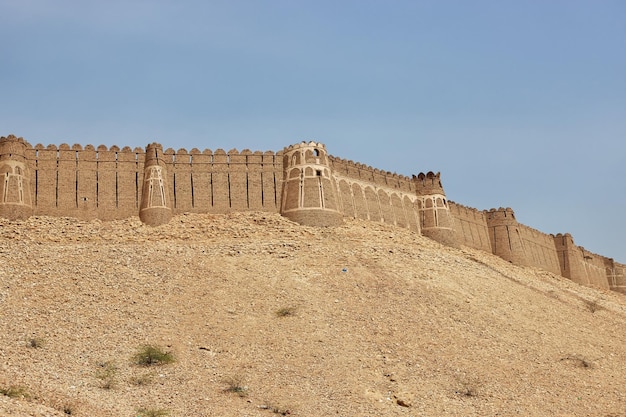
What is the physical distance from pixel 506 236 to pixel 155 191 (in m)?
26.8

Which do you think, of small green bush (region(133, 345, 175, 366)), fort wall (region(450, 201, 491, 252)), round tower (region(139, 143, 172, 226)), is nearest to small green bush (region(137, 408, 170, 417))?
small green bush (region(133, 345, 175, 366))

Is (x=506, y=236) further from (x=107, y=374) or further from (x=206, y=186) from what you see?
(x=107, y=374)

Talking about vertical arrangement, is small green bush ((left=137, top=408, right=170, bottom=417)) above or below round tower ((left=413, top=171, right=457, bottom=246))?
below

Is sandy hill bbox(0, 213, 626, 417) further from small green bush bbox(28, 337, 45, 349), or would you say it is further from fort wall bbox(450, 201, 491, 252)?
fort wall bbox(450, 201, 491, 252)

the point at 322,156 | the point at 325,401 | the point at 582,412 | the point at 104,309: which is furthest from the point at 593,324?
the point at 104,309

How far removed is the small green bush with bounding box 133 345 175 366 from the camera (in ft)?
79.4

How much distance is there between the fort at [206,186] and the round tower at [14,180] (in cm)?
4

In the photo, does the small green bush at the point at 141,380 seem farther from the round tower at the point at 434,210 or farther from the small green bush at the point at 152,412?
the round tower at the point at 434,210

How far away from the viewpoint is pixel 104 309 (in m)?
28.0

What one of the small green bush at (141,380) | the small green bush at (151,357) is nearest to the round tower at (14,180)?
the small green bush at (151,357)

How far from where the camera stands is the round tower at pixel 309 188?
39875 millimetres

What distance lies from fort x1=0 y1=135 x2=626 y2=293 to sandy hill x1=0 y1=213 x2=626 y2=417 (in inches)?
40.2

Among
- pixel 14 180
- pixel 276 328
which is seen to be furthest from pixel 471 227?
pixel 14 180

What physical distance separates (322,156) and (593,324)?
50.2 feet
